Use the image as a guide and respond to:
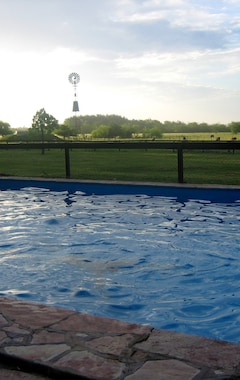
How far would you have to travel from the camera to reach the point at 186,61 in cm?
1758

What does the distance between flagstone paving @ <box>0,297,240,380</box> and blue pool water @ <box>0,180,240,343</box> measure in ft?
3.83

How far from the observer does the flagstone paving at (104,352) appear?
204cm

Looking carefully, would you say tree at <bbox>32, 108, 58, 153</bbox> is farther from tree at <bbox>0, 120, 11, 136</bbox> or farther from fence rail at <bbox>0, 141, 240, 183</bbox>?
fence rail at <bbox>0, 141, 240, 183</bbox>

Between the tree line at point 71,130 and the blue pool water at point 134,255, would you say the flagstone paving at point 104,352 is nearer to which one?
the blue pool water at point 134,255

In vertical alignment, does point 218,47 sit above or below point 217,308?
above

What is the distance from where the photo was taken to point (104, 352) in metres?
2.23

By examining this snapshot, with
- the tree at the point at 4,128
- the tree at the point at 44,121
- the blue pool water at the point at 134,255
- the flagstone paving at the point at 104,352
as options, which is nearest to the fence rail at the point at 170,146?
the blue pool water at the point at 134,255

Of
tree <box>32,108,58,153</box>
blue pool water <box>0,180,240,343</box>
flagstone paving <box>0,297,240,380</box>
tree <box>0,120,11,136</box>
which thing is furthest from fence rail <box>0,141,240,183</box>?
tree <box>0,120,11,136</box>

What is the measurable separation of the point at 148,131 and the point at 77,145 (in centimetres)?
5012

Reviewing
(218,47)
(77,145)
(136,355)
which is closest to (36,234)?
(136,355)

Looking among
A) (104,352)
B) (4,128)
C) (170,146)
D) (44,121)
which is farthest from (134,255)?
(4,128)

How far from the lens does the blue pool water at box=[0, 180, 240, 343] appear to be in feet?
A: 12.9

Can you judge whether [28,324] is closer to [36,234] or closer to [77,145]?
[36,234]

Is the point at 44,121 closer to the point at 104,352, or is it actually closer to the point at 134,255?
the point at 134,255
